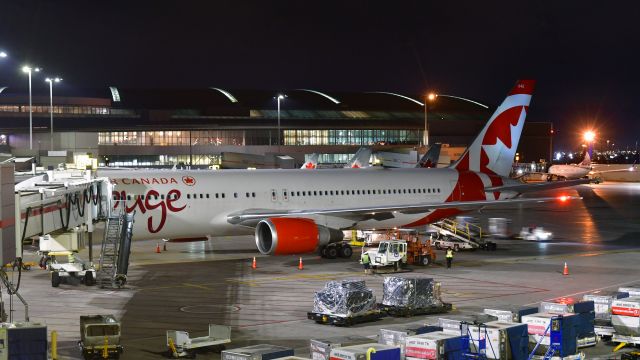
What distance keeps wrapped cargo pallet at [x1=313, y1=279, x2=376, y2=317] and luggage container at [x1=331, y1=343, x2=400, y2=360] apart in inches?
240

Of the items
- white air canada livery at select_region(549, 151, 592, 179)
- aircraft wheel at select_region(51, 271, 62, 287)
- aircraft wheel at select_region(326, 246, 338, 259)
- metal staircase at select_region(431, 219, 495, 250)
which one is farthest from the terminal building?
aircraft wheel at select_region(51, 271, 62, 287)

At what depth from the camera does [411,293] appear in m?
25.4

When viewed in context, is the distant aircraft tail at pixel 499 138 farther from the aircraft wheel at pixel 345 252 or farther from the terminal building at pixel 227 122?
the terminal building at pixel 227 122

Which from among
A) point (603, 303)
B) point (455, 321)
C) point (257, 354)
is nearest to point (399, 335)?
point (455, 321)

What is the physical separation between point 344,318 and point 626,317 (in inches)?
289

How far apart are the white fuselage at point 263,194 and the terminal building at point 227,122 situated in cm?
5961

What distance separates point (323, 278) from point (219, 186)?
25.6 ft

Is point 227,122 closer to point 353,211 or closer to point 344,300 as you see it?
point 353,211

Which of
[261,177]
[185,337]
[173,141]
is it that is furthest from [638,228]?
[173,141]

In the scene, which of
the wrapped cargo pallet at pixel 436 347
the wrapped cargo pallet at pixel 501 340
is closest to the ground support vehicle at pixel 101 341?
the wrapped cargo pallet at pixel 436 347

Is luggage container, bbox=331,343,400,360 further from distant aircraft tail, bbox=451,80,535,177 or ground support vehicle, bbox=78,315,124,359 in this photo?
distant aircraft tail, bbox=451,80,535,177

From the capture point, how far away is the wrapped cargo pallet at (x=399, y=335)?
18.9 meters

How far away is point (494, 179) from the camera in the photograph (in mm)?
45000

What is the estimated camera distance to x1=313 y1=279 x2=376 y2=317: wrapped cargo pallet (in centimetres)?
2392
